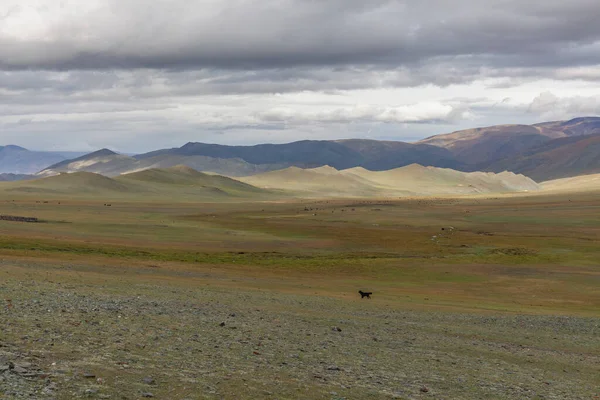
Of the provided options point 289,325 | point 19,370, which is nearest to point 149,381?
point 19,370

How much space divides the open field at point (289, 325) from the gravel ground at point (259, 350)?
0.23 ft

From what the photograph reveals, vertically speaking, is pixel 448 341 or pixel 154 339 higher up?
pixel 154 339

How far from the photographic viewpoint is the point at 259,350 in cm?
1886

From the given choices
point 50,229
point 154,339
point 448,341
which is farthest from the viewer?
point 50,229

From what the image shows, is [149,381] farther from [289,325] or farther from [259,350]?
[289,325]

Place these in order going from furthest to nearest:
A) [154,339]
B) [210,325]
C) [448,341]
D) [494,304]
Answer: [494,304], [448,341], [210,325], [154,339]

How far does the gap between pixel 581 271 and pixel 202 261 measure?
33690 mm

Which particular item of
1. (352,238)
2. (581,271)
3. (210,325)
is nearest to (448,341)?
(210,325)

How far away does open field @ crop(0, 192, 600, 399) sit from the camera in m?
14.9

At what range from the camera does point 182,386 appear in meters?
13.9

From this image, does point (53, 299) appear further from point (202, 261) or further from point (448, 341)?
point (202, 261)

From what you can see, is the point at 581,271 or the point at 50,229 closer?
the point at 581,271

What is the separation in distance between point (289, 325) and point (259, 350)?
5458mm

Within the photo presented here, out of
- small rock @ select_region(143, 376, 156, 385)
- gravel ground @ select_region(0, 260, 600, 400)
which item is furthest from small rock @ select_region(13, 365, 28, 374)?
small rock @ select_region(143, 376, 156, 385)
